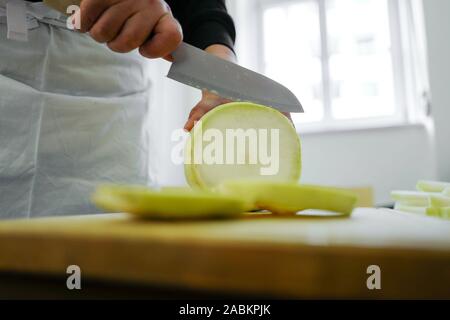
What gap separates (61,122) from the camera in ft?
2.42

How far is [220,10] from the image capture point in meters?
0.90

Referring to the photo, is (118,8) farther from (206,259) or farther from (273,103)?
(206,259)

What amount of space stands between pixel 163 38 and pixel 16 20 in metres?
0.28

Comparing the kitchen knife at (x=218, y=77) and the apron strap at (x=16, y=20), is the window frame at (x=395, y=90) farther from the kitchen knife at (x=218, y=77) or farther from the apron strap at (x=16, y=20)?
the apron strap at (x=16, y=20)

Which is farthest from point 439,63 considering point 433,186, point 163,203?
point 163,203

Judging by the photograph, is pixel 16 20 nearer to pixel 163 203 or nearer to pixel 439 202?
pixel 163 203

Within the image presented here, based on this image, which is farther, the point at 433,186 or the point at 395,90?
the point at 395,90

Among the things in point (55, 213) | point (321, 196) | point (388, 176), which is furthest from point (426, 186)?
point (388, 176)

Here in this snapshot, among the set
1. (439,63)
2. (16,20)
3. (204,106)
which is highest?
(439,63)

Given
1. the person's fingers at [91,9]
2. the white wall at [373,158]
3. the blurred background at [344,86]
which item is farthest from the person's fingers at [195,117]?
the white wall at [373,158]

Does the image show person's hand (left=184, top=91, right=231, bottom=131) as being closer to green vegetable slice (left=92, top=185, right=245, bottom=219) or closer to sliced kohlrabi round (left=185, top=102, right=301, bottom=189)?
sliced kohlrabi round (left=185, top=102, right=301, bottom=189)

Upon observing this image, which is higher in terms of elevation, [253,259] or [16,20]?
[16,20]

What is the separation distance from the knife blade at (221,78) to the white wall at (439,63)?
1184 mm

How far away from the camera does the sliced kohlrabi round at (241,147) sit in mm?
573
